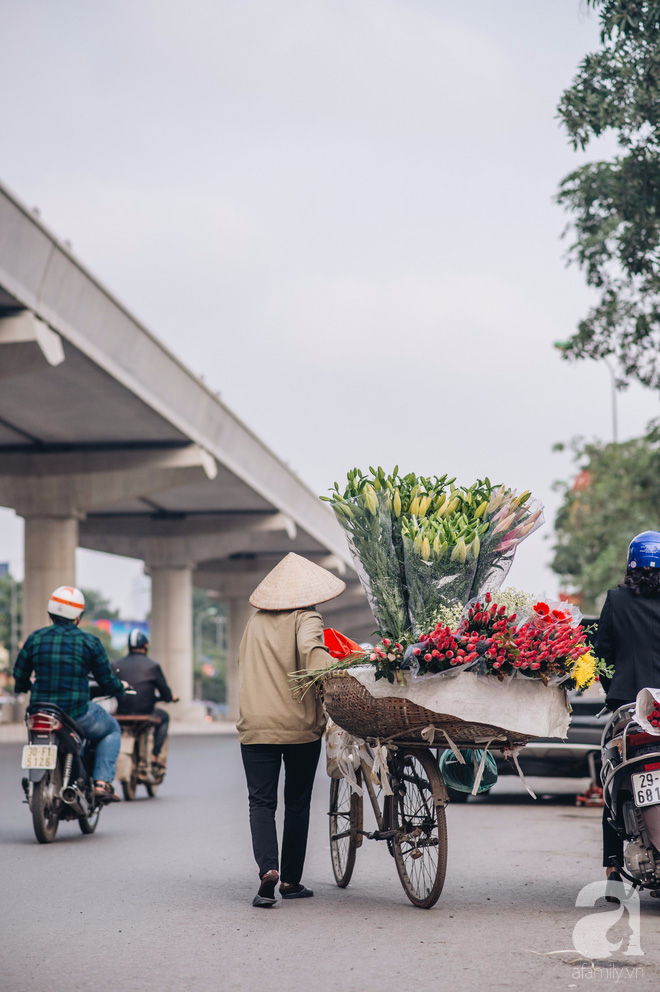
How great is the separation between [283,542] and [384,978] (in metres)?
48.2

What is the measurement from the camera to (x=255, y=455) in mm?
38781

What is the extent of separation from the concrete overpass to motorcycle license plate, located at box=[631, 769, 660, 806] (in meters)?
15.3

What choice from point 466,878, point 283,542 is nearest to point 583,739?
point 466,878

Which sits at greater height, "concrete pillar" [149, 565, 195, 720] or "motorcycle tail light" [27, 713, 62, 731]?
"concrete pillar" [149, 565, 195, 720]

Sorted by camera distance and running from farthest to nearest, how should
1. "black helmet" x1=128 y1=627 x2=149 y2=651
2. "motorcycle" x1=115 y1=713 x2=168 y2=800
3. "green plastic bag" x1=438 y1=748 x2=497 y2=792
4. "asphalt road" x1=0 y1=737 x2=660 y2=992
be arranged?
"black helmet" x1=128 y1=627 x2=149 y2=651
"motorcycle" x1=115 y1=713 x2=168 y2=800
"green plastic bag" x1=438 y1=748 x2=497 y2=792
"asphalt road" x1=0 y1=737 x2=660 y2=992

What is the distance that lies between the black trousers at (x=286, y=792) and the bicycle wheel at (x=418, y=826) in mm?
477

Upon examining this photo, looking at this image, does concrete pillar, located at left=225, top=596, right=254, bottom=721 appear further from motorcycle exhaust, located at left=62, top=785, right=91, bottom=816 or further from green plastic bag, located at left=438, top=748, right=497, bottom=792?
green plastic bag, located at left=438, top=748, right=497, bottom=792

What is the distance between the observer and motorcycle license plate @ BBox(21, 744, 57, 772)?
32.1ft

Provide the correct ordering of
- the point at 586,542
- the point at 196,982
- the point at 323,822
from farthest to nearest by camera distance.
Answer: the point at 586,542, the point at 323,822, the point at 196,982

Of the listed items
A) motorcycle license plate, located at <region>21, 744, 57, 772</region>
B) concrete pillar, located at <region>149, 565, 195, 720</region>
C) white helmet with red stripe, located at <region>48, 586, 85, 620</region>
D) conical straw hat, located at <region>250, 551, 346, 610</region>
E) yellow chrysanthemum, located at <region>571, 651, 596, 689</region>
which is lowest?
motorcycle license plate, located at <region>21, 744, 57, 772</region>

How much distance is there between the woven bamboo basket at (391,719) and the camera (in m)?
6.77

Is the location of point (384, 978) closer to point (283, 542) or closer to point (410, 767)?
point (410, 767)

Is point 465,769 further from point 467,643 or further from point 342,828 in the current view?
point 467,643

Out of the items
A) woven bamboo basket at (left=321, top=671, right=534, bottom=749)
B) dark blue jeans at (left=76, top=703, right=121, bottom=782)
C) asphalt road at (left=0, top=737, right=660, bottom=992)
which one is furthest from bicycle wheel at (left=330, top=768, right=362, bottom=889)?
dark blue jeans at (left=76, top=703, right=121, bottom=782)
